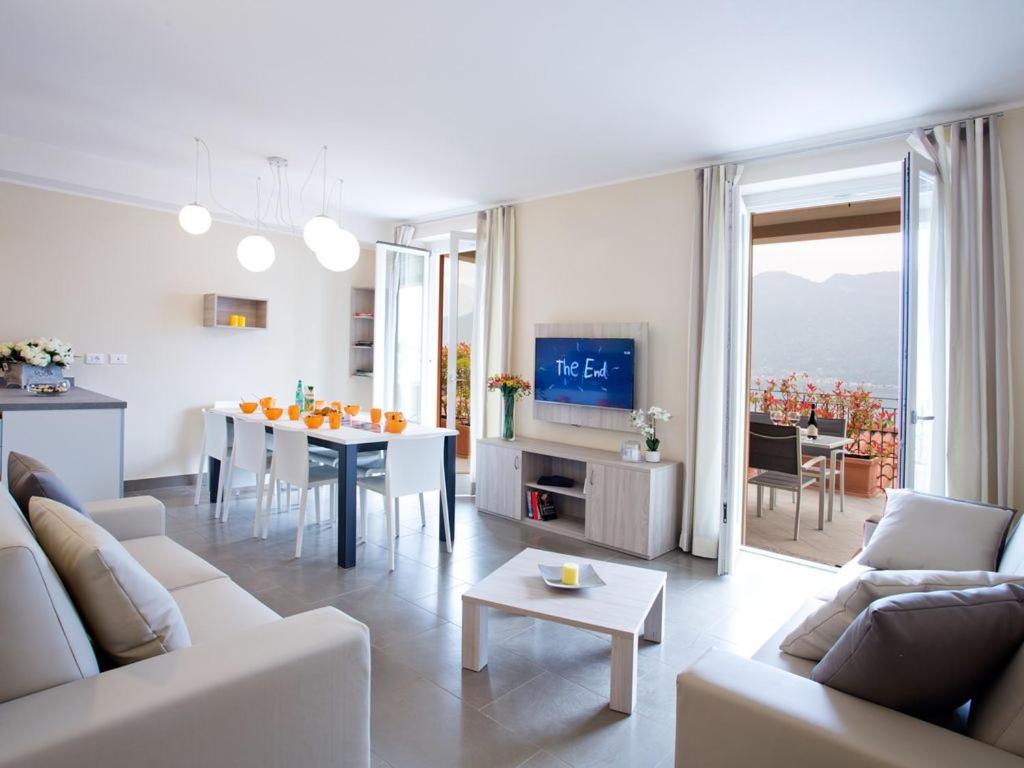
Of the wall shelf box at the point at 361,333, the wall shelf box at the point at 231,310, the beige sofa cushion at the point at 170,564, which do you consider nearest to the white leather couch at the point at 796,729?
the beige sofa cushion at the point at 170,564

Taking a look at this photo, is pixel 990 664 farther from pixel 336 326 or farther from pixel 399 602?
pixel 336 326

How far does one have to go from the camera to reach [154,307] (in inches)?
205

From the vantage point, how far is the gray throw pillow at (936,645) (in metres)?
1.29

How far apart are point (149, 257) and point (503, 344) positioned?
3092mm

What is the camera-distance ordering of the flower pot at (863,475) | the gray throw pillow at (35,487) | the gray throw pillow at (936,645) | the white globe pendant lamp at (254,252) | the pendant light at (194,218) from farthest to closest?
the flower pot at (863,475), the white globe pendant lamp at (254,252), the pendant light at (194,218), the gray throw pillow at (35,487), the gray throw pillow at (936,645)

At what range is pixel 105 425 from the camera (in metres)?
3.53

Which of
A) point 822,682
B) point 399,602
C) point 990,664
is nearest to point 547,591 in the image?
point 399,602

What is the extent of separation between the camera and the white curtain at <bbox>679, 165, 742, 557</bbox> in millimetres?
3926

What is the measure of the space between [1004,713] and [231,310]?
5866mm

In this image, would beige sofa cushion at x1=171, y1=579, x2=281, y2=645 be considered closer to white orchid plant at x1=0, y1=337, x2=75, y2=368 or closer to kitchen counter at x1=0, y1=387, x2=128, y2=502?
kitchen counter at x1=0, y1=387, x2=128, y2=502

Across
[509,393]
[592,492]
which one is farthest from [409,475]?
[509,393]

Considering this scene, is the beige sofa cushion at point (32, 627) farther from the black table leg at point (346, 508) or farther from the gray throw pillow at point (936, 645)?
the black table leg at point (346, 508)

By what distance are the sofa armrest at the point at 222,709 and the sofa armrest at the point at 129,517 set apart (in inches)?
59.2

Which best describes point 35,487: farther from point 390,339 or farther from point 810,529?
point 810,529
